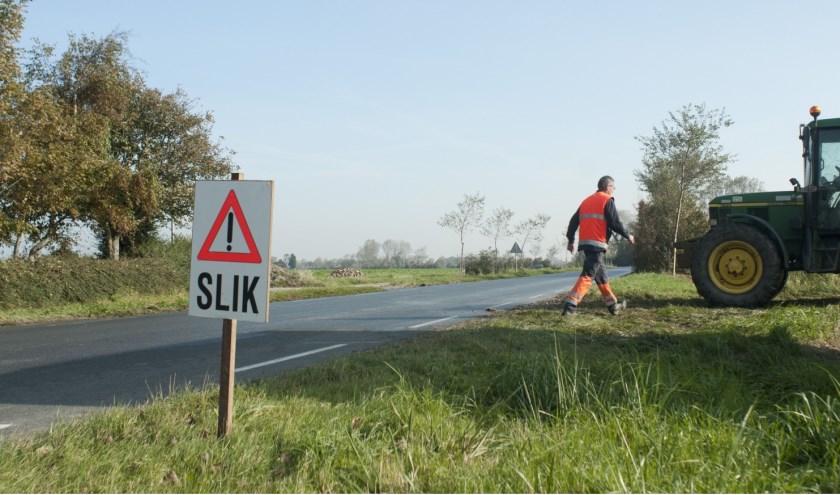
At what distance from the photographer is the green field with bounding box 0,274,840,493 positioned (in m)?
3.18

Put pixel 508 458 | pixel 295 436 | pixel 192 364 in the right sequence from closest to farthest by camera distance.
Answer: pixel 508 458 < pixel 295 436 < pixel 192 364

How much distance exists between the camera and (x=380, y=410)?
4.32 metres

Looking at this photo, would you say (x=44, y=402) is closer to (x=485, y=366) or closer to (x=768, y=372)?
(x=485, y=366)

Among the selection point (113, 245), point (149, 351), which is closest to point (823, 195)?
point (149, 351)

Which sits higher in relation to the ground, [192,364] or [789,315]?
[789,315]

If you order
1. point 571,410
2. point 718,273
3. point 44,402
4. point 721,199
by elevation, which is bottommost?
point 44,402

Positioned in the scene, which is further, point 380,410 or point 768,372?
point 768,372

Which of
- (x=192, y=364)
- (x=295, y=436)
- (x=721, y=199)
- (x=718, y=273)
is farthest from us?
(x=721, y=199)

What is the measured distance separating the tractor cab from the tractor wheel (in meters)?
0.63

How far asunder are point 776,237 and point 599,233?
3785 millimetres

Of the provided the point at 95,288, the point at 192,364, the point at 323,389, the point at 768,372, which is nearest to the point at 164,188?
the point at 95,288

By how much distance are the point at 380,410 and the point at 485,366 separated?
1.62 meters

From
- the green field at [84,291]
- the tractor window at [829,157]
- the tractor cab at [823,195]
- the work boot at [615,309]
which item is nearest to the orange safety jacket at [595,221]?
the work boot at [615,309]

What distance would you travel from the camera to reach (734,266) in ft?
38.6
